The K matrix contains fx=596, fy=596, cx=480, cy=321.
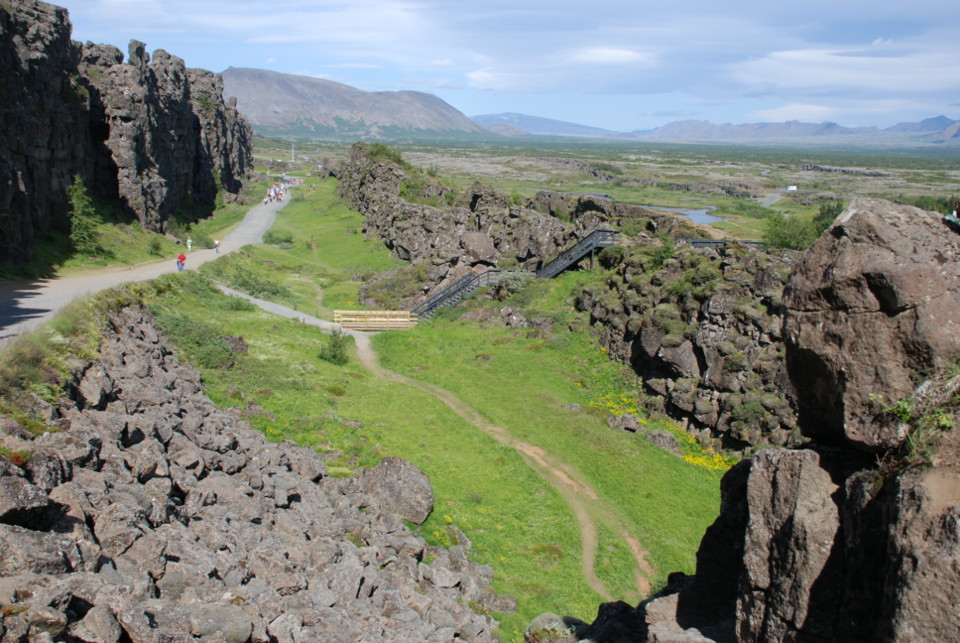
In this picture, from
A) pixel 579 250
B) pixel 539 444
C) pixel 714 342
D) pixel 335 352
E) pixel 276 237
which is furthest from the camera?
pixel 276 237

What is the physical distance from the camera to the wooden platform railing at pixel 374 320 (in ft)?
139

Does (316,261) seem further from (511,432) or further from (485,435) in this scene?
(485,435)

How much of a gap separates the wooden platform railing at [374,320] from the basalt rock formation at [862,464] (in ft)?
112

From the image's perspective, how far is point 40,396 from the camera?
13.1m

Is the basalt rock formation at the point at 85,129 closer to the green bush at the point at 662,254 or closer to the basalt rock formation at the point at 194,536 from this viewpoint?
the basalt rock formation at the point at 194,536

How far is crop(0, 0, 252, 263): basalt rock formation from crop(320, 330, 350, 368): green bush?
693 inches

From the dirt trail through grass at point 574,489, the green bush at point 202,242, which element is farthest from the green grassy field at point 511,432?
the green bush at point 202,242

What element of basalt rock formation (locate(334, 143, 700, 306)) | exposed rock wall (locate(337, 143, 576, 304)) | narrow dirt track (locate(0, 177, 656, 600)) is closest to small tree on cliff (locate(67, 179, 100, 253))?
narrow dirt track (locate(0, 177, 656, 600))

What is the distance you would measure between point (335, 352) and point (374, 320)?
32.0 ft

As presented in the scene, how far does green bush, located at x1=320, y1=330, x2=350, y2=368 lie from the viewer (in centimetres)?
3328

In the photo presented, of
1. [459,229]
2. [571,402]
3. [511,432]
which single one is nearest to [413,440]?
[511,432]

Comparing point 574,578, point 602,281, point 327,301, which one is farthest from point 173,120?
point 574,578

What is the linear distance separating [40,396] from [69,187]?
124ft

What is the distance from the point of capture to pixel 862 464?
9.45 metres
